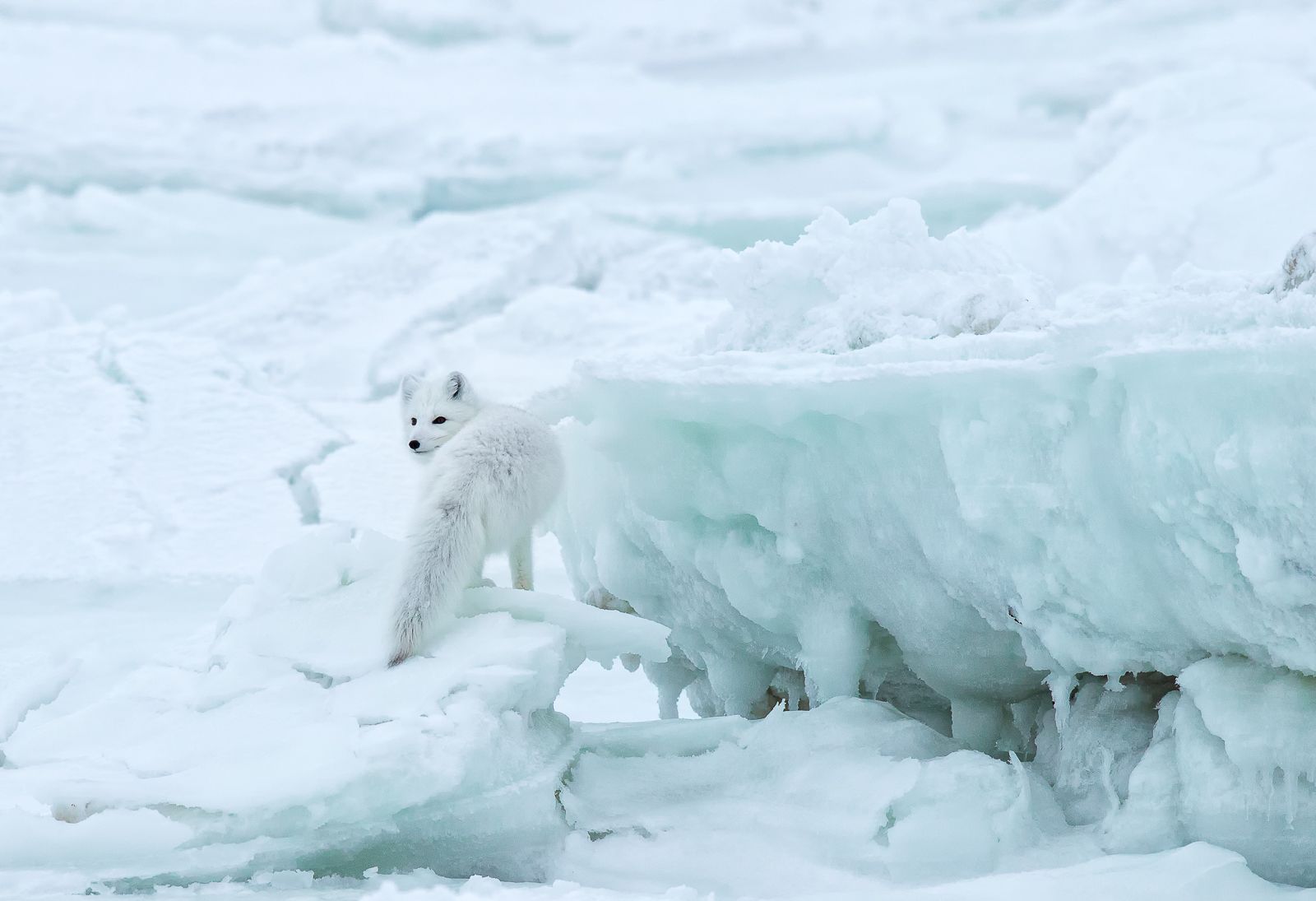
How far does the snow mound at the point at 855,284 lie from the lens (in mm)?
3227

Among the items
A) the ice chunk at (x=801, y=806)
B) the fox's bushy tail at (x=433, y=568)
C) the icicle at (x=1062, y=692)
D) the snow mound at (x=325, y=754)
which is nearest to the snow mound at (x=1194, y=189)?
the icicle at (x=1062, y=692)

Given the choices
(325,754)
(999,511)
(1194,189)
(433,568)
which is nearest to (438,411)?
(433,568)

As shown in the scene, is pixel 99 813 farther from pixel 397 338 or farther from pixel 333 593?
pixel 397 338

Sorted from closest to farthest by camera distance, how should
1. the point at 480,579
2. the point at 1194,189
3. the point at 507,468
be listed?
1. the point at 507,468
2. the point at 480,579
3. the point at 1194,189

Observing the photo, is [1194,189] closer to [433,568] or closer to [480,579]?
[480,579]

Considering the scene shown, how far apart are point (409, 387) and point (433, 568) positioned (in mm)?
1283

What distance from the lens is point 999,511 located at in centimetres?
256

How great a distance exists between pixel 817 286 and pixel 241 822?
2141 mm

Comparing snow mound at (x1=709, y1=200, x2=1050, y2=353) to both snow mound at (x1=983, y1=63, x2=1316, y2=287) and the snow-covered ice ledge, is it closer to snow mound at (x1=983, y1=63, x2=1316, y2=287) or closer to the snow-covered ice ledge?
the snow-covered ice ledge

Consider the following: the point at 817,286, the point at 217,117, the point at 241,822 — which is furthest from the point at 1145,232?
the point at 217,117

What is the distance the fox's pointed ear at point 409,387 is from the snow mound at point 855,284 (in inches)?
40.2

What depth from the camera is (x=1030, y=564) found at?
8.59ft

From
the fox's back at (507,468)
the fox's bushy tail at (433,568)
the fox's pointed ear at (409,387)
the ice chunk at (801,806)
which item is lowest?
the ice chunk at (801,806)

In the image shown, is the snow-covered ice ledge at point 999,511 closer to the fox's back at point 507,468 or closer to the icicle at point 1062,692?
the icicle at point 1062,692
